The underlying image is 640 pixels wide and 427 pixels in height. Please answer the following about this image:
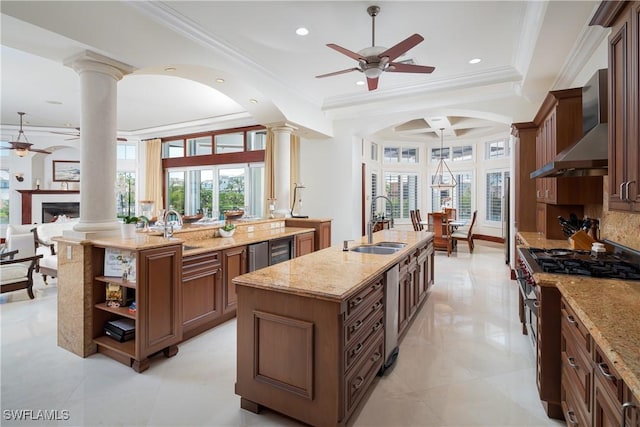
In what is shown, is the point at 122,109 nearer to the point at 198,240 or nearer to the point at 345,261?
the point at 198,240

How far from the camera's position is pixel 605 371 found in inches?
46.9

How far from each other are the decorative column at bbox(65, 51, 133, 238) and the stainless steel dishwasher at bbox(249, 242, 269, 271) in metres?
1.42

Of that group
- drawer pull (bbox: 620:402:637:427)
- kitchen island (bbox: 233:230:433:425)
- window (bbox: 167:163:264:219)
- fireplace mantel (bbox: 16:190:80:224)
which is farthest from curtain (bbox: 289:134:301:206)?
fireplace mantel (bbox: 16:190:80:224)

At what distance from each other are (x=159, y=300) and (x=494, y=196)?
9304mm

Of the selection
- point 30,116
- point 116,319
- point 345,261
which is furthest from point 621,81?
point 30,116

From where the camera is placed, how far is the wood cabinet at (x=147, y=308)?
2.52 m

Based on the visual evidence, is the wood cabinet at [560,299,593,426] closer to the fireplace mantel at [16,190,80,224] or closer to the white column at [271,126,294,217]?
the white column at [271,126,294,217]

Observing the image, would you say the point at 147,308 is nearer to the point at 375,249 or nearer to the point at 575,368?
the point at 375,249

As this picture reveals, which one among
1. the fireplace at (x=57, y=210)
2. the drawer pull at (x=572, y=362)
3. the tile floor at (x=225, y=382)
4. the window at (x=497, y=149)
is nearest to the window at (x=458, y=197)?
the window at (x=497, y=149)

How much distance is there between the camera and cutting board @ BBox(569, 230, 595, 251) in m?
2.86

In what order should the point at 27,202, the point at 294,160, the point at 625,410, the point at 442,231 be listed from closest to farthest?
1. the point at 625,410
2. the point at 442,231
3. the point at 294,160
4. the point at 27,202

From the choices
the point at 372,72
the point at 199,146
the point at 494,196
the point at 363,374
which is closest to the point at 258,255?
the point at 363,374

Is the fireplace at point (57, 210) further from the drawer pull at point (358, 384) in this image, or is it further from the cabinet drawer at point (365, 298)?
the drawer pull at point (358, 384)

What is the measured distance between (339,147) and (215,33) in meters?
3.55
